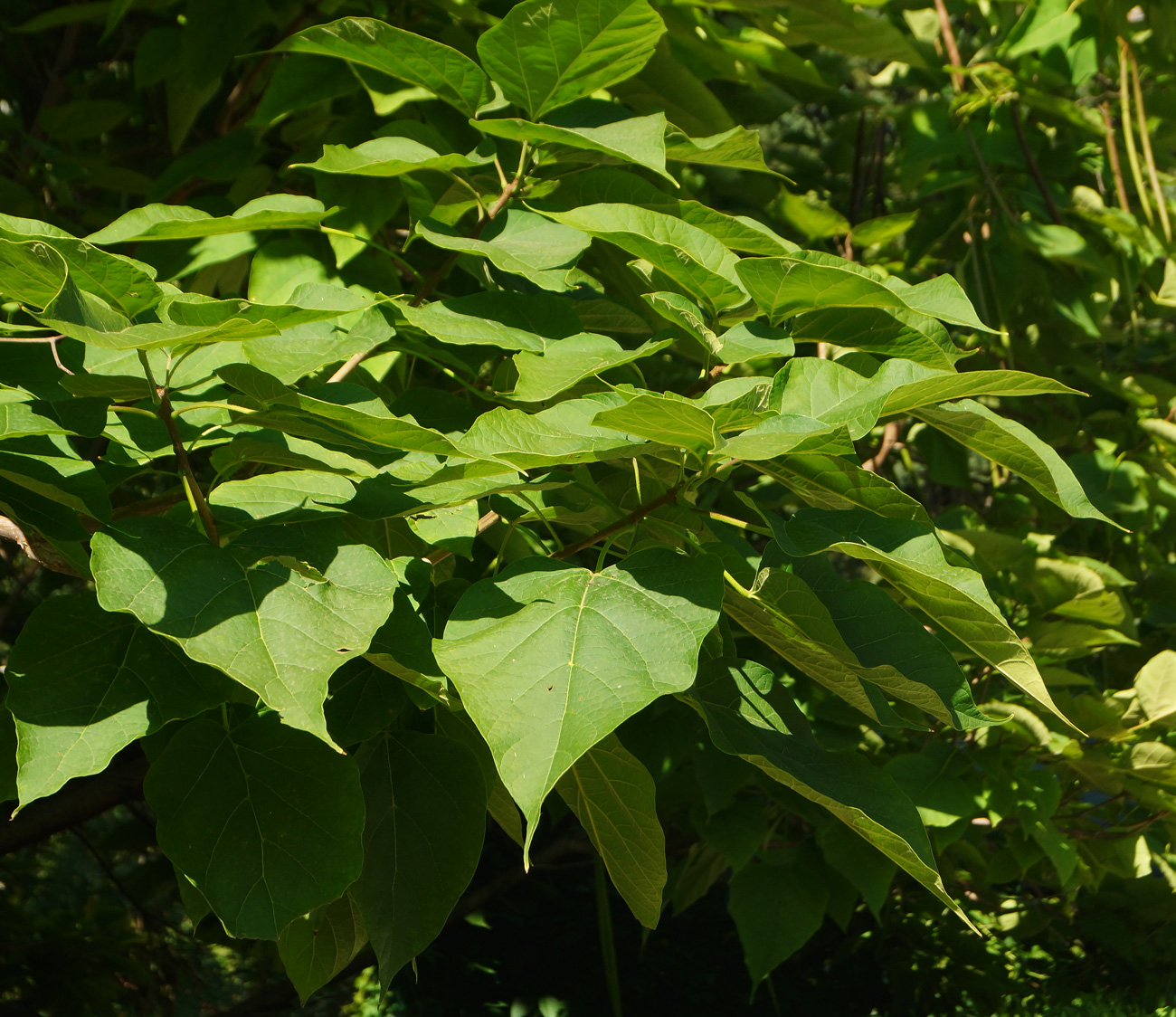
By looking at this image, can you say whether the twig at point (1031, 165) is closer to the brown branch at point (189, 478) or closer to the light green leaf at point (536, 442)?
the light green leaf at point (536, 442)

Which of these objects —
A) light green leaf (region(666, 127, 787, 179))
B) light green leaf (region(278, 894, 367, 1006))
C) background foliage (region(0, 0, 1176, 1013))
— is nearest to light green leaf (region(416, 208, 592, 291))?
background foliage (region(0, 0, 1176, 1013))

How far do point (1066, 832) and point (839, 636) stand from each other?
1269 millimetres

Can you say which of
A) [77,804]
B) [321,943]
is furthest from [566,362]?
[77,804]

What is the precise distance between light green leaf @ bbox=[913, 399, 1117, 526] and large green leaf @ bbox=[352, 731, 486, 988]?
33cm

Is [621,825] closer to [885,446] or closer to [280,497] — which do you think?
[280,497]

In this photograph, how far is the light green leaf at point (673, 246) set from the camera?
61 centimetres

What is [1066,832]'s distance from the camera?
61.7 inches

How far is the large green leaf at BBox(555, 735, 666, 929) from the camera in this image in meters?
0.62

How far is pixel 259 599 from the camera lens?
18.2 inches

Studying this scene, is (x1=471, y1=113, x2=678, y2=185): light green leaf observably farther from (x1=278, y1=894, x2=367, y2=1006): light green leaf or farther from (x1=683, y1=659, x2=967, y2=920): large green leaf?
(x1=278, y1=894, x2=367, y2=1006): light green leaf

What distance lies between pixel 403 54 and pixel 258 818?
521 mm

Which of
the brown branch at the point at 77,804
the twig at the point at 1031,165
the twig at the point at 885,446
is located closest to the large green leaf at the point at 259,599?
the brown branch at the point at 77,804

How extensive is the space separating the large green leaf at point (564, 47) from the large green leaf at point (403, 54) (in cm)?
5

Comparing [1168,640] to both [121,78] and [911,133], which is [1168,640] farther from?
[121,78]
